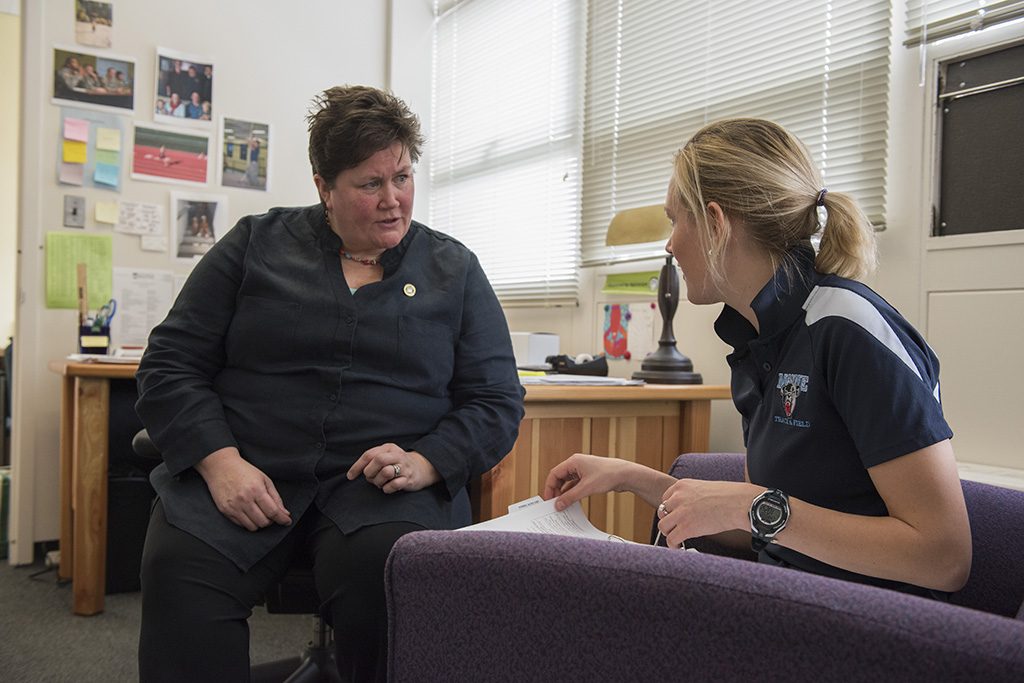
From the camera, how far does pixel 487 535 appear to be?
0.61m

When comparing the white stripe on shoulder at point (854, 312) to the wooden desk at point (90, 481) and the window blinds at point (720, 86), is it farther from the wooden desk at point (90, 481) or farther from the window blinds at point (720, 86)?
the wooden desk at point (90, 481)

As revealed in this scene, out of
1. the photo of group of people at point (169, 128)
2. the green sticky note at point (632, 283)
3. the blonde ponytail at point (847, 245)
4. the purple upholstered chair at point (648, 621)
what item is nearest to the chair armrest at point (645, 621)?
the purple upholstered chair at point (648, 621)

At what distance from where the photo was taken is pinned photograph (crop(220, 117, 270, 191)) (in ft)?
10.0

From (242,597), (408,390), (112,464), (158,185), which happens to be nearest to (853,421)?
(408,390)

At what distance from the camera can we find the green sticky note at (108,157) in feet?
9.29

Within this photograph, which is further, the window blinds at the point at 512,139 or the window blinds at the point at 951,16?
the window blinds at the point at 512,139


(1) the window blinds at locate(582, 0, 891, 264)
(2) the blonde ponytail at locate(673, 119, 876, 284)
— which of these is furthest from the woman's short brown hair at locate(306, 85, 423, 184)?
(1) the window blinds at locate(582, 0, 891, 264)

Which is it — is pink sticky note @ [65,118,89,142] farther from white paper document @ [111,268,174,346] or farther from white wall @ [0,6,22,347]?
white wall @ [0,6,22,347]

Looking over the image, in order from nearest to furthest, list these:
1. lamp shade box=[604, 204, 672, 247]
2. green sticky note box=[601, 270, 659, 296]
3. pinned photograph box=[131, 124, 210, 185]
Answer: lamp shade box=[604, 204, 672, 247]
green sticky note box=[601, 270, 659, 296]
pinned photograph box=[131, 124, 210, 185]

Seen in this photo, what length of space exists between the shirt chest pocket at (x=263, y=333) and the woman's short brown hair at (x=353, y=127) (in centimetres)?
28

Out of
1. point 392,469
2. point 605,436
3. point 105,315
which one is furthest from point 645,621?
point 105,315

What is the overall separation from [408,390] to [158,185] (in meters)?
1.97

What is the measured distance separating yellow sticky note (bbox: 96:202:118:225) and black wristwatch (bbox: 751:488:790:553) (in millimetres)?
2700

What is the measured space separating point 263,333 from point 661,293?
3.80 feet
